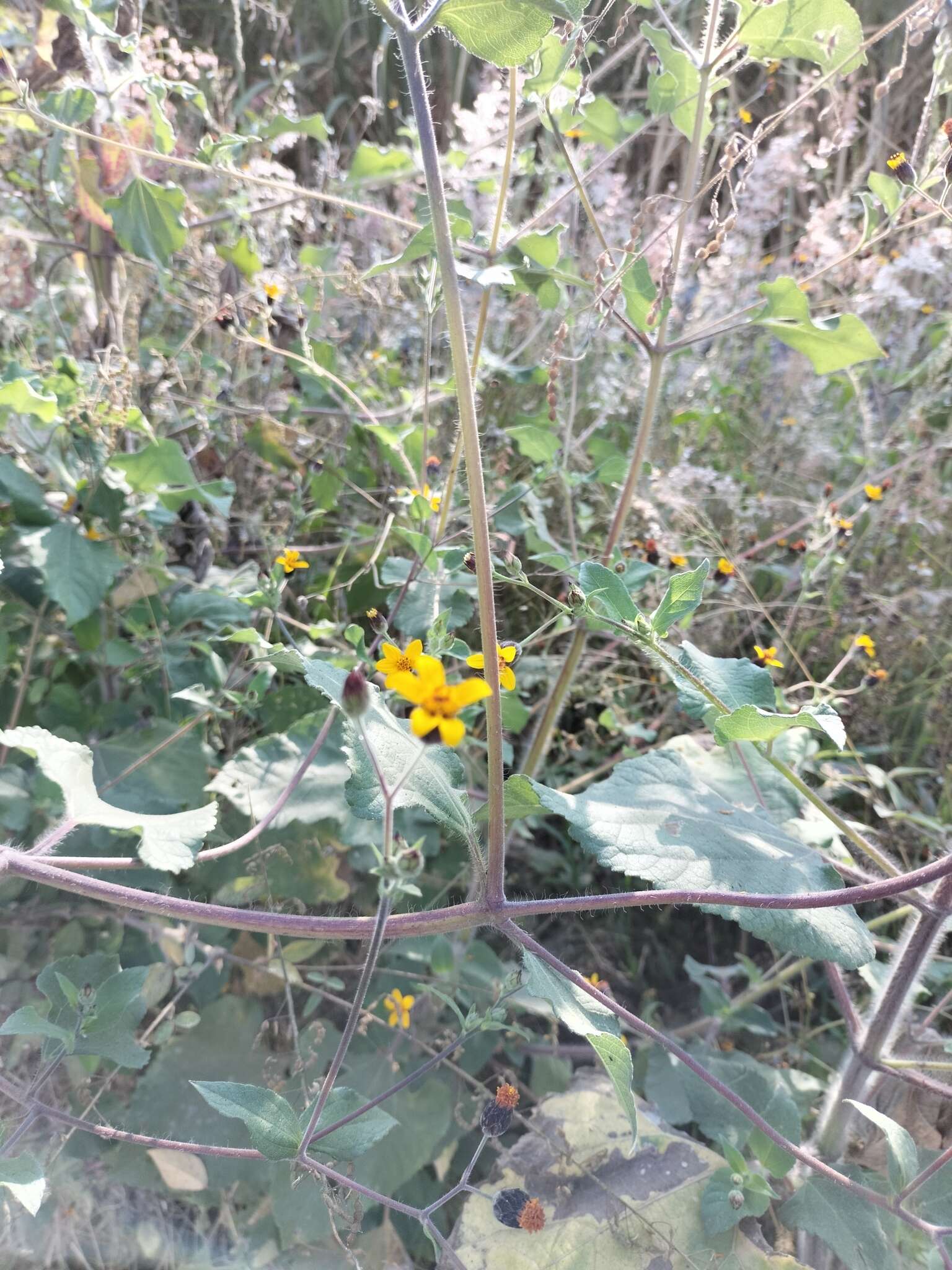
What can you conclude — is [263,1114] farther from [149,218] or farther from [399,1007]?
[149,218]

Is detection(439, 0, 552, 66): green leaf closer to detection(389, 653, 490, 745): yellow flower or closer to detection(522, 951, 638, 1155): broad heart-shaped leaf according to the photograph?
detection(389, 653, 490, 745): yellow flower

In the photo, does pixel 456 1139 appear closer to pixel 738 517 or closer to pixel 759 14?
pixel 738 517

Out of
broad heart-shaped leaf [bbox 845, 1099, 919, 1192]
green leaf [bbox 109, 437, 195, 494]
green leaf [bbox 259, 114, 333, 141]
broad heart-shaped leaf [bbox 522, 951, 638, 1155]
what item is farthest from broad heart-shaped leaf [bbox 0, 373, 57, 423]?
broad heart-shaped leaf [bbox 845, 1099, 919, 1192]

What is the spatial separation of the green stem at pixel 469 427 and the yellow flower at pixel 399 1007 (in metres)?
0.36

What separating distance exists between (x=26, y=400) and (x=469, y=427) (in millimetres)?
638

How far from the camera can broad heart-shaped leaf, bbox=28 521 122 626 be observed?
1.00m

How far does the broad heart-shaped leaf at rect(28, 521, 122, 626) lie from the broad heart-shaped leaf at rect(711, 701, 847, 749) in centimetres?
72

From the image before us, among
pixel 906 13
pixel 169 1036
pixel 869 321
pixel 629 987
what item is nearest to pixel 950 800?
pixel 629 987

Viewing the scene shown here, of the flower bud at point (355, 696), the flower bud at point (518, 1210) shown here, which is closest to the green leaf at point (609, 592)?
the flower bud at point (355, 696)

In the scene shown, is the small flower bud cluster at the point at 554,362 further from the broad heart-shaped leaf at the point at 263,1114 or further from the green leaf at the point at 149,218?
the broad heart-shaped leaf at the point at 263,1114

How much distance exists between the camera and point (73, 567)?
103cm

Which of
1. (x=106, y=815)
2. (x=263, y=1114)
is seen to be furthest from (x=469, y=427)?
(x=263, y=1114)

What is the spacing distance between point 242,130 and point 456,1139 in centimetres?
190

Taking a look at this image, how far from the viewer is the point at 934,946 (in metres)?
0.76
